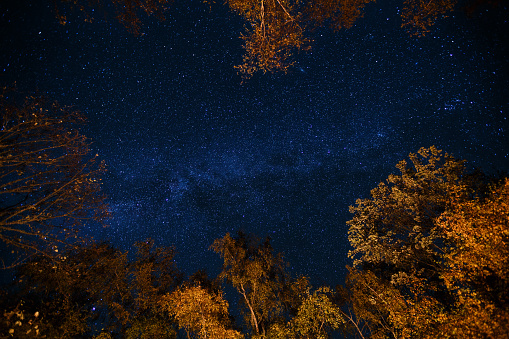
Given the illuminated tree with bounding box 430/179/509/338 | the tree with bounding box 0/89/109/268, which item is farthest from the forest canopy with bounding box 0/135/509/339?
the tree with bounding box 0/89/109/268

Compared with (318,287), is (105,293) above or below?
above

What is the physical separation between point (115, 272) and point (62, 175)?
1518 centimetres

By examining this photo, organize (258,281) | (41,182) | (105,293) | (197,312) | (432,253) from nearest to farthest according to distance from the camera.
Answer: (41,182) < (432,253) < (197,312) < (105,293) < (258,281)

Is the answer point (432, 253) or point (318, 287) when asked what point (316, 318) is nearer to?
point (318, 287)

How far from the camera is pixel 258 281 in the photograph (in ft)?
64.4

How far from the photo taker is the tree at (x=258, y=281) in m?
19.3

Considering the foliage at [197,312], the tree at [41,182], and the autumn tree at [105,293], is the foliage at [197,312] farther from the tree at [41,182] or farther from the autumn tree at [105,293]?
the tree at [41,182]

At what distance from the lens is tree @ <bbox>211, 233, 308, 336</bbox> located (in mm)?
19281

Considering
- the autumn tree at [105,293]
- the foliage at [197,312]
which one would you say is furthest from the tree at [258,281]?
the autumn tree at [105,293]

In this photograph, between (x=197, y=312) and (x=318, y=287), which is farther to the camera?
(x=318, y=287)

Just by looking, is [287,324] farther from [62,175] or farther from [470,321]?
[62,175]

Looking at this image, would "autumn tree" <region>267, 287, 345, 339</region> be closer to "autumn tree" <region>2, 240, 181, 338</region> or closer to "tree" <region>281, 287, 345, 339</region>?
"tree" <region>281, 287, 345, 339</region>

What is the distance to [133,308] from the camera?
18.3m

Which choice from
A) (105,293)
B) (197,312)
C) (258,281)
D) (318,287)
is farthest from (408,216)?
(105,293)
